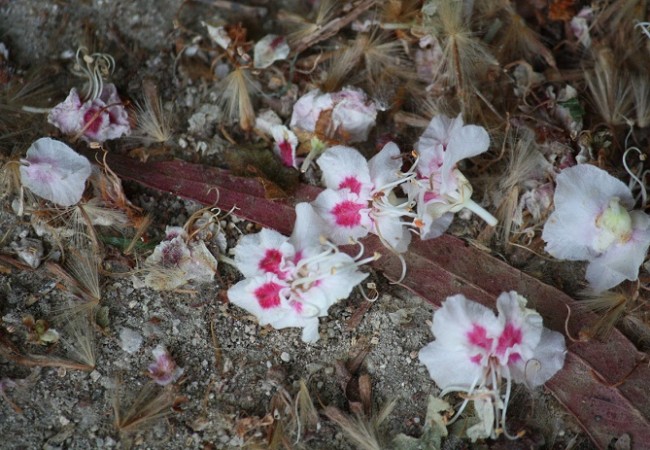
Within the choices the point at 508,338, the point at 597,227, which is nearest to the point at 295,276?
the point at 508,338

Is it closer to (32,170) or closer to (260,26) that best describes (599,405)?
(260,26)

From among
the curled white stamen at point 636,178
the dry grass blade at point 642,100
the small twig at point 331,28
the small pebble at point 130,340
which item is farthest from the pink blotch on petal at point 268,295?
the dry grass blade at point 642,100

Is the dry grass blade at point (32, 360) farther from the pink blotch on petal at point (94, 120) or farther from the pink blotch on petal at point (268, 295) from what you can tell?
the pink blotch on petal at point (94, 120)

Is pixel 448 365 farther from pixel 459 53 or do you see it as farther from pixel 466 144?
pixel 459 53

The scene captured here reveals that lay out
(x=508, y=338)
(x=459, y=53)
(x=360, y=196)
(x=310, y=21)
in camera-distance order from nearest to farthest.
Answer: (x=508, y=338), (x=360, y=196), (x=459, y=53), (x=310, y=21)

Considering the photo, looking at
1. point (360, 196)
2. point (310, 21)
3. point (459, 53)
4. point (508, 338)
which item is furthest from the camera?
point (310, 21)

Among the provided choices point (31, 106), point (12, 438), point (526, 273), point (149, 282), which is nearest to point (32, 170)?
point (31, 106)

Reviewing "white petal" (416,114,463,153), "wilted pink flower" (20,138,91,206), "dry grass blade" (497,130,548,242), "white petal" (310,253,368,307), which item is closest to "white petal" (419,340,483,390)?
"white petal" (310,253,368,307)
